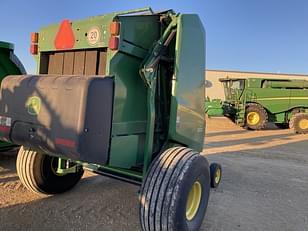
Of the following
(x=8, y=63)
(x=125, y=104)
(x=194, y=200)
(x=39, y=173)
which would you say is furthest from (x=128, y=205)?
(x=8, y=63)

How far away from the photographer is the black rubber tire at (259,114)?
14833 millimetres

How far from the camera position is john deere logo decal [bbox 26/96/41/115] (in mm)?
2822

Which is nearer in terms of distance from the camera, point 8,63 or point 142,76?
point 142,76

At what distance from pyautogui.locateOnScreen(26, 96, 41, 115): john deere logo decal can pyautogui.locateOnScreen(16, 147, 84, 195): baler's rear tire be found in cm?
106

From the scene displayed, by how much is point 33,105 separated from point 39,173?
1.39m

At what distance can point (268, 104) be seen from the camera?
15.1 metres

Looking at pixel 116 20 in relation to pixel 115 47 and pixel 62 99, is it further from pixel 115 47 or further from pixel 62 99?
pixel 62 99

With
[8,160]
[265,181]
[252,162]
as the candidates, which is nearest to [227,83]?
[252,162]

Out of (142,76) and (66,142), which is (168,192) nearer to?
(66,142)

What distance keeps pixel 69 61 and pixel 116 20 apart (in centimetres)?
72

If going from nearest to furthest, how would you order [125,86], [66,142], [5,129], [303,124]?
1. [66,142]
2. [125,86]
3. [5,129]
4. [303,124]

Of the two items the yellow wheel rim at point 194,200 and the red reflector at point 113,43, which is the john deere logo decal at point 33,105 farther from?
the yellow wheel rim at point 194,200

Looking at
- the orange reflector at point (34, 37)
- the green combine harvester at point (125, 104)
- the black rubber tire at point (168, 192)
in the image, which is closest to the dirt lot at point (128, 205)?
the green combine harvester at point (125, 104)

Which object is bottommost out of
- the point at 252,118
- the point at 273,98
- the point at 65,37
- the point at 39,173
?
the point at 252,118
